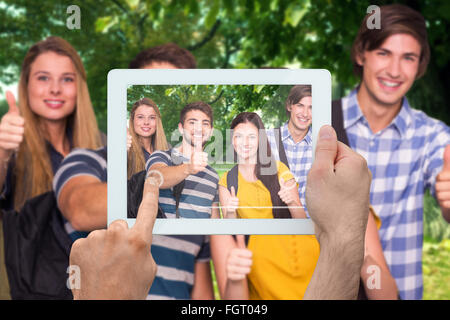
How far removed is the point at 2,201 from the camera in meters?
1.74

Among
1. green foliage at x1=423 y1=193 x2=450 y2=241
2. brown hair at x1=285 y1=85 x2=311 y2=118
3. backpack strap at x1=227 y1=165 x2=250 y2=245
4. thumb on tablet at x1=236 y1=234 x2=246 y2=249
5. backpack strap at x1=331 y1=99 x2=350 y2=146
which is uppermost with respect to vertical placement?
backpack strap at x1=331 y1=99 x2=350 y2=146

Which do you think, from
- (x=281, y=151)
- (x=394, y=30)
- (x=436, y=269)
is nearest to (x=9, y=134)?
(x=281, y=151)

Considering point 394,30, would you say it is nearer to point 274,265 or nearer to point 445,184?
point 445,184

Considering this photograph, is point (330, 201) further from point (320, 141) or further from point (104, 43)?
point (104, 43)

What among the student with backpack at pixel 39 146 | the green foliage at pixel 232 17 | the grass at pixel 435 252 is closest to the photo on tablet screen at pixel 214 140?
the student with backpack at pixel 39 146

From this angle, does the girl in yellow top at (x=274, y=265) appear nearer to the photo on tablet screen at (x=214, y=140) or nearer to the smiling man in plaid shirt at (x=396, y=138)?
the smiling man in plaid shirt at (x=396, y=138)

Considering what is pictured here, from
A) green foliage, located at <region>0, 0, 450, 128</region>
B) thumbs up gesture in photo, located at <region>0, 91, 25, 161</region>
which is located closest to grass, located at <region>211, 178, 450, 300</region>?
green foliage, located at <region>0, 0, 450, 128</region>

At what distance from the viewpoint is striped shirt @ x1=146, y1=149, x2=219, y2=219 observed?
837mm

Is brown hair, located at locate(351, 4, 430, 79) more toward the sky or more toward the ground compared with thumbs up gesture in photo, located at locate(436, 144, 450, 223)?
more toward the sky

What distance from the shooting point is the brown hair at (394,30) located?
190cm

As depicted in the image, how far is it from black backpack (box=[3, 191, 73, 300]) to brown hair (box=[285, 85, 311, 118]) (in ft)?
3.42

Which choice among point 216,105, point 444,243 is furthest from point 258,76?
point 444,243

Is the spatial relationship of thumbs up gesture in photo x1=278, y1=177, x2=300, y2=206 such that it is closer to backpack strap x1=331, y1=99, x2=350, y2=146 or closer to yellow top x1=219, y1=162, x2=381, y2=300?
yellow top x1=219, y1=162, x2=381, y2=300

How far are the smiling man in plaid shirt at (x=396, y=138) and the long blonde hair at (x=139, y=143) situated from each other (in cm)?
128
